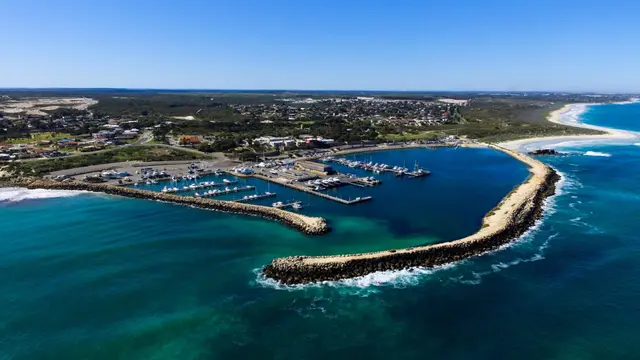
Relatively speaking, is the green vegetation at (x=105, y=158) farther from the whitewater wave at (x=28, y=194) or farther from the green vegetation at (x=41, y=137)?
the green vegetation at (x=41, y=137)

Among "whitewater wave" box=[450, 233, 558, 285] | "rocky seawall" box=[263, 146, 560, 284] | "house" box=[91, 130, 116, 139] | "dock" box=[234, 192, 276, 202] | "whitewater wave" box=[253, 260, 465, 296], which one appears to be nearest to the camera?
"whitewater wave" box=[253, 260, 465, 296]

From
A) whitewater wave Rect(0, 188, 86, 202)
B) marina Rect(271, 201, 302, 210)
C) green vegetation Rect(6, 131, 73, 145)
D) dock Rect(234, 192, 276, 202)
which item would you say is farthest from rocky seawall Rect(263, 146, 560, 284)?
green vegetation Rect(6, 131, 73, 145)

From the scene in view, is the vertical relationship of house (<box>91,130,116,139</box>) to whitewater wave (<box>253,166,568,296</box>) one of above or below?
above

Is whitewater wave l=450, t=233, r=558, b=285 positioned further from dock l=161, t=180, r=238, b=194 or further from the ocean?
dock l=161, t=180, r=238, b=194

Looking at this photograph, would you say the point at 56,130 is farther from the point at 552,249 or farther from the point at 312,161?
the point at 552,249

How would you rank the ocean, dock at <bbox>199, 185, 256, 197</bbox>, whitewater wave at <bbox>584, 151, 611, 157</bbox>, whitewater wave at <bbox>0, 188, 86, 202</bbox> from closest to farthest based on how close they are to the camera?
the ocean, whitewater wave at <bbox>0, 188, 86, 202</bbox>, dock at <bbox>199, 185, 256, 197</bbox>, whitewater wave at <bbox>584, 151, 611, 157</bbox>

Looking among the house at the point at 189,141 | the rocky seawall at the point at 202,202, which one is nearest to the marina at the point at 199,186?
the rocky seawall at the point at 202,202
